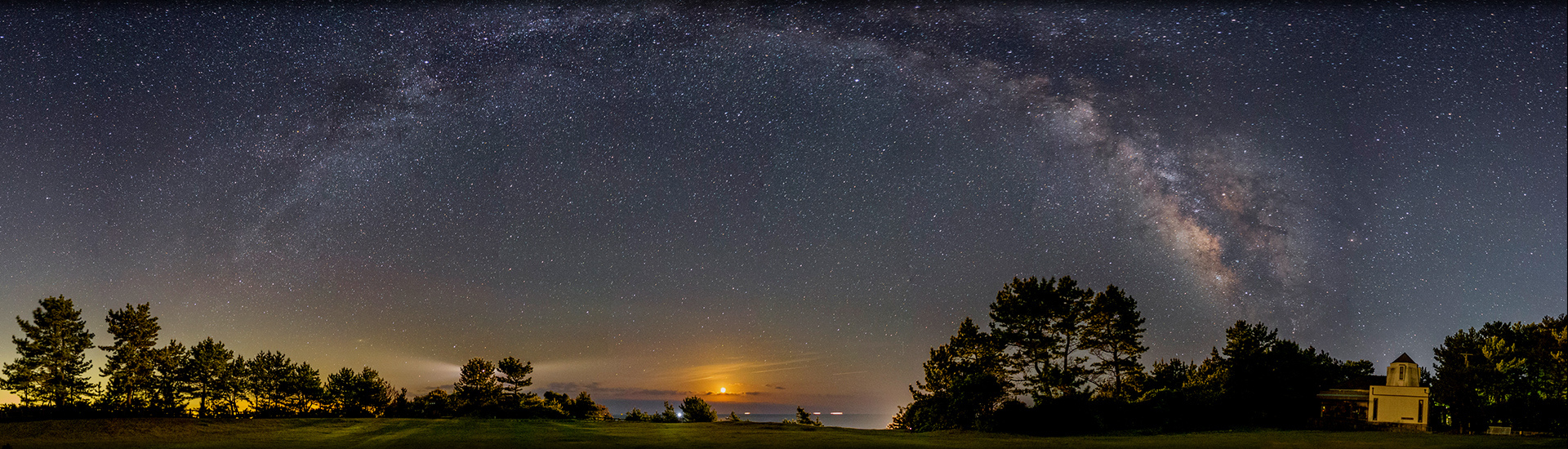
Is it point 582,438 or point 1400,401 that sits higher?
point 1400,401

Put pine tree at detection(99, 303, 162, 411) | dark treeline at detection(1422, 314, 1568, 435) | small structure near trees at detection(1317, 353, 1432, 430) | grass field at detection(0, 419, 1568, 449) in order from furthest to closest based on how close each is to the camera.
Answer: pine tree at detection(99, 303, 162, 411) → small structure near trees at detection(1317, 353, 1432, 430) → dark treeline at detection(1422, 314, 1568, 435) → grass field at detection(0, 419, 1568, 449)

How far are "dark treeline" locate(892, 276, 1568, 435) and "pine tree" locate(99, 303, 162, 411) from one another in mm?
59015

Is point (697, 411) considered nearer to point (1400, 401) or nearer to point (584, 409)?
point (584, 409)

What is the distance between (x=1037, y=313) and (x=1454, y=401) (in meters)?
24.3

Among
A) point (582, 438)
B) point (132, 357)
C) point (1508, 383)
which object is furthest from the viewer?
point (132, 357)

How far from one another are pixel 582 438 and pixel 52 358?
53.6 m

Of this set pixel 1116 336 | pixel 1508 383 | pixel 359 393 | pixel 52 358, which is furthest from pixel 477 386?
pixel 1508 383

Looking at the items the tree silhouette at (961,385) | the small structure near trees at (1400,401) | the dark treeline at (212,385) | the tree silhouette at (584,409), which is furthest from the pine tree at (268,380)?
the small structure near trees at (1400,401)

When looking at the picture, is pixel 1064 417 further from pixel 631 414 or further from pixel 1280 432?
pixel 631 414

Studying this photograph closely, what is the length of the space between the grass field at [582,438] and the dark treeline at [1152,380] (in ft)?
13.4

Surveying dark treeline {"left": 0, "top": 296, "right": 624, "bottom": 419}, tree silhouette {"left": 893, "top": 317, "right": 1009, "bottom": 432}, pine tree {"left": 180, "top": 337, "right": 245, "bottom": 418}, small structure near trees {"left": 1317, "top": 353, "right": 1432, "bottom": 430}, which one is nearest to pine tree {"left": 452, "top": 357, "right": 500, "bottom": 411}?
dark treeline {"left": 0, "top": 296, "right": 624, "bottom": 419}

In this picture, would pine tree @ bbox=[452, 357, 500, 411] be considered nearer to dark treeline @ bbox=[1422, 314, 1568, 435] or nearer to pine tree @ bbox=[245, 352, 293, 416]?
pine tree @ bbox=[245, 352, 293, 416]

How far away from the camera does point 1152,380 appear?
58.0 meters

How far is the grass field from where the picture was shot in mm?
34875
